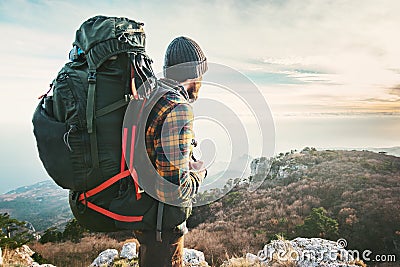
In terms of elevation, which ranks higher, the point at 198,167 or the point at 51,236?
the point at 198,167

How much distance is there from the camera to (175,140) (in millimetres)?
2164

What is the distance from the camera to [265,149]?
8.64 feet

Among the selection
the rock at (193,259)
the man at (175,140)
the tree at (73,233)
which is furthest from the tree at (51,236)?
the man at (175,140)

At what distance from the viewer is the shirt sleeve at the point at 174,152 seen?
85.1 inches

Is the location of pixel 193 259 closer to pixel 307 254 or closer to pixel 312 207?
pixel 307 254

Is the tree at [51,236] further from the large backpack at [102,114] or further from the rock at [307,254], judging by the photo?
the large backpack at [102,114]

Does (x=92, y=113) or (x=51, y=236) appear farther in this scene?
(x=51, y=236)

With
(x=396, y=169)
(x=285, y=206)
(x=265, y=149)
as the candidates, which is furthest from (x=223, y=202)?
(x=265, y=149)

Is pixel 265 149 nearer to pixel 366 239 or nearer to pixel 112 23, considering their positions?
pixel 112 23

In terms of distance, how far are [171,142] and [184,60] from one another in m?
0.87

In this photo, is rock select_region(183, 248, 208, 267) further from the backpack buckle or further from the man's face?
the backpack buckle

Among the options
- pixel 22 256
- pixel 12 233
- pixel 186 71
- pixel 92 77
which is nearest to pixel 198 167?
pixel 186 71

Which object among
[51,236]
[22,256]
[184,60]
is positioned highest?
[184,60]

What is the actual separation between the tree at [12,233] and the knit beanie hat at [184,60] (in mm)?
7710
